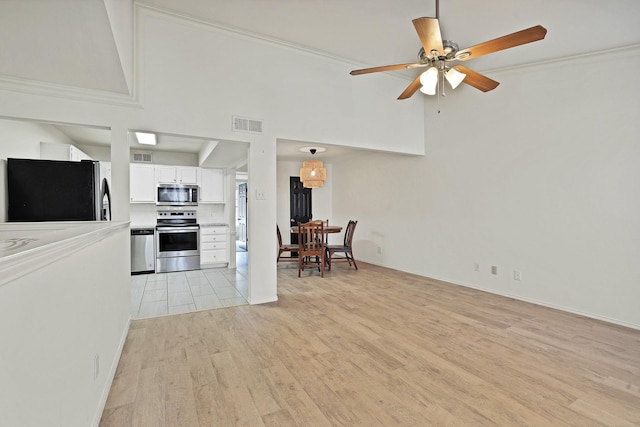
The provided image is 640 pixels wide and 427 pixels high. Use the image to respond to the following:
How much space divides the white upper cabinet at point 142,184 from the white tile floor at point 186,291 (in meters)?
1.51

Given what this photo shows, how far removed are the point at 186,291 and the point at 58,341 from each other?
3.57 metres

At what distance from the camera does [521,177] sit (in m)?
4.07

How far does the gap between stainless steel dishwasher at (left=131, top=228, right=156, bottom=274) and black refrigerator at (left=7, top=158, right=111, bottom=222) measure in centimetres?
295

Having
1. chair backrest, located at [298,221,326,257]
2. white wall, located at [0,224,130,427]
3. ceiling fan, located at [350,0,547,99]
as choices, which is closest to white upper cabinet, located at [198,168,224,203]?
chair backrest, located at [298,221,326,257]

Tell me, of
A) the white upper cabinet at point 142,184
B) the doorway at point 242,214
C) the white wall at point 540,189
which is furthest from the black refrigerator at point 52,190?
the doorway at point 242,214

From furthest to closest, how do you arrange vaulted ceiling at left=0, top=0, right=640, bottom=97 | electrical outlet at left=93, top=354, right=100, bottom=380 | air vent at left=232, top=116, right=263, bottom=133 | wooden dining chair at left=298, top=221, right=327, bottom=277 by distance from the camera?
wooden dining chair at left=298, top=221, right=327, bottom=277
air vent at left=232, top=116, right=263, bottom=133
vaulted ceiling at left=0, top=0, right=640, bottom=97
electrical outlet at left=93, top=354, right=100, bottom=380

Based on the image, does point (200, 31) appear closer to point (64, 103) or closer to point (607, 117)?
point (64, 103)

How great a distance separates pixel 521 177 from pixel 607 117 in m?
1.04

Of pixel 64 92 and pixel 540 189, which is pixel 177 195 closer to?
pixel 64 92

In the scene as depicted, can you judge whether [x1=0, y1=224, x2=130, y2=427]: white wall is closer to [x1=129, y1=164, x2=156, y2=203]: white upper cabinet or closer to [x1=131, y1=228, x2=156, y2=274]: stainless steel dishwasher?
[x1=131, y1=228, x2=156, y2=274]: stainless steel dishwasher

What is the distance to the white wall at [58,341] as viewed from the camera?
2.60ft

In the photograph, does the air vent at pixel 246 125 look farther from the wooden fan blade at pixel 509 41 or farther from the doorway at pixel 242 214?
the doorway at pixel 242 214

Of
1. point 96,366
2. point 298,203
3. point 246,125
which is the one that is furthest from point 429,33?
point 298,203

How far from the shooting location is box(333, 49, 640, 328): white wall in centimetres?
328
